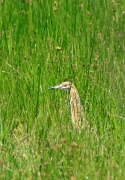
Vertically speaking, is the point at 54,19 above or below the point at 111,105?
above

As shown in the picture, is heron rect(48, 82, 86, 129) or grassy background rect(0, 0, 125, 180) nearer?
grassy background rect(0, 0, 125, 180)

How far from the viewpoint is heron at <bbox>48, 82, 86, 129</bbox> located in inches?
218

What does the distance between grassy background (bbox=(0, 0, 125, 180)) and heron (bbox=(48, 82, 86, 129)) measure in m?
0.06

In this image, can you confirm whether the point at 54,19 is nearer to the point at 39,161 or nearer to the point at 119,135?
the point at 119,135

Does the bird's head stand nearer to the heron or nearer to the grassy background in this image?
the heron

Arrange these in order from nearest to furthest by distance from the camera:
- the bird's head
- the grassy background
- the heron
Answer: the grassy background
the heron
the bird's head

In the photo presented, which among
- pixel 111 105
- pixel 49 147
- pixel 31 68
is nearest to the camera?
pixel 49 147

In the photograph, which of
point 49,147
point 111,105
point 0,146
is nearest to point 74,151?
point 49,147

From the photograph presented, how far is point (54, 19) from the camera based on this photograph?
7441 millimetres

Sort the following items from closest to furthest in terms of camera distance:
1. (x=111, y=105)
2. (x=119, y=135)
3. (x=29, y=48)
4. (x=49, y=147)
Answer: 1. (x=49, y=147)
2. (x=119, y=135)
3. (x=111, y=105)
4. (x=29, y=48)

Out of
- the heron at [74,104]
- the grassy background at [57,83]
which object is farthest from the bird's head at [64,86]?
the grassy background at [57,83]

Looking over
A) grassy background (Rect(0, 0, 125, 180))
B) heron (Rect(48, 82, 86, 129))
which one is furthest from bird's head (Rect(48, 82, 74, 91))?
grassy background (Rect(0, 0, 125, 180))

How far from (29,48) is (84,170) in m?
2.95

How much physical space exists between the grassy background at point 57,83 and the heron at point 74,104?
6cm
